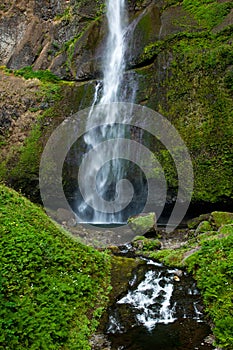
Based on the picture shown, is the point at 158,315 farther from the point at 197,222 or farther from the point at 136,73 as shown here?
the point at 136,73

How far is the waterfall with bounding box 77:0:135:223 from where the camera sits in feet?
48.0

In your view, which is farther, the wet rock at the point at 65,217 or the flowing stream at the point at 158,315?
the wet rock at the point at 65,217

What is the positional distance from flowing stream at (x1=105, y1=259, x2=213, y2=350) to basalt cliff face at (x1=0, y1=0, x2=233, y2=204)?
6.18 metres

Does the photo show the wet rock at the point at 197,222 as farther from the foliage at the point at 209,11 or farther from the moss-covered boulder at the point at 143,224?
the foliage at the point at 209,11

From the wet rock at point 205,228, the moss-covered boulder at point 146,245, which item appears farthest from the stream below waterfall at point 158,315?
the wet rock at point 205,228

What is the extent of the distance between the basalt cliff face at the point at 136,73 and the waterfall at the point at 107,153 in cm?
65

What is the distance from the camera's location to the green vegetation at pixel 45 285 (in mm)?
4578

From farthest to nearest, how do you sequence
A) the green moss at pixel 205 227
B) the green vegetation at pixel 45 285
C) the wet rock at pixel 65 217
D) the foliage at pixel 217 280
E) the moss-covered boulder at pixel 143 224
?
the wet rock at pixel 65 217, the moss-covered boulder at pixel 143 224, the green moss at pixel 205 227, the foliage at pixel 217 280, the green vegetation at pixel 45 285

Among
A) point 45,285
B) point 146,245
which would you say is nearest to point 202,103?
point 146,245

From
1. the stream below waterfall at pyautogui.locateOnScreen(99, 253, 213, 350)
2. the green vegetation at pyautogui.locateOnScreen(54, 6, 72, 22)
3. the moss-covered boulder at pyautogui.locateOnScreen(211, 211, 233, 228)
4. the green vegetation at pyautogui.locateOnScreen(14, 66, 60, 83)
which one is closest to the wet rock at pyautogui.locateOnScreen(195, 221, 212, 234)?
the moss-covered boulder at pyautogui.locateOnScreen(211, 211, 233, 228)

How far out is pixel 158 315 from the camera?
5.74 metres

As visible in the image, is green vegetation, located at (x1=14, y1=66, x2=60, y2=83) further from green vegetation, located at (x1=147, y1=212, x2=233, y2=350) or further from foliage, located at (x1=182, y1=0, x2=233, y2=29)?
green vegetation, located at (x1=147, y1=212, x2=233, y2=350)

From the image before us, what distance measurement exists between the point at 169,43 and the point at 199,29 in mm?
1439

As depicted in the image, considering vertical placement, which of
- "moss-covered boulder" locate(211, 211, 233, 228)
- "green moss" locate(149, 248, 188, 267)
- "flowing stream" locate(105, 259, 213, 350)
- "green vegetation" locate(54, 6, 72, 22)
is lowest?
"flowing stream" locate(105, 259, 213, 350)
